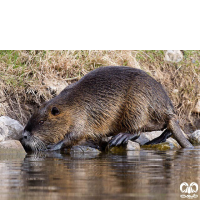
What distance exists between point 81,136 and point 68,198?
315 cm

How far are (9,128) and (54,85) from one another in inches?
46.0

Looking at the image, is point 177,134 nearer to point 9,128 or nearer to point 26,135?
point 26,135

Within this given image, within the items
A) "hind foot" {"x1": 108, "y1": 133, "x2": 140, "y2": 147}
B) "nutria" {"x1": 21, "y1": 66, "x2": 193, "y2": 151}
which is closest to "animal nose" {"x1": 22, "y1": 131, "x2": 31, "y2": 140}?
"nutria" {"x1": 21, "y1": 66, "x2": 193, "y2": 151}

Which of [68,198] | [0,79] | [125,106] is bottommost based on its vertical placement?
[68,198]

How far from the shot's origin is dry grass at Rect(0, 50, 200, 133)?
6.04m

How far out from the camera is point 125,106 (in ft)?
16.4

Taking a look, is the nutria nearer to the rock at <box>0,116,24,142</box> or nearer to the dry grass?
the rock at <box>0,116,24,142</box>

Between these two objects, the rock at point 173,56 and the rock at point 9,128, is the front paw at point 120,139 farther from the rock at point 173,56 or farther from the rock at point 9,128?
the rock at point 173,56

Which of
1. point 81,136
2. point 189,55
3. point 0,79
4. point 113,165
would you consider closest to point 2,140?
point 81,136

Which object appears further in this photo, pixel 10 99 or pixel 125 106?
pixel 10 99

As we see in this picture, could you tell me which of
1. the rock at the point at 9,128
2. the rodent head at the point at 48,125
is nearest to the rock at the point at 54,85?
the rock at the point at 9,128

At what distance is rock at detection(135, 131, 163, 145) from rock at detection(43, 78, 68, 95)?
142 centimetres
